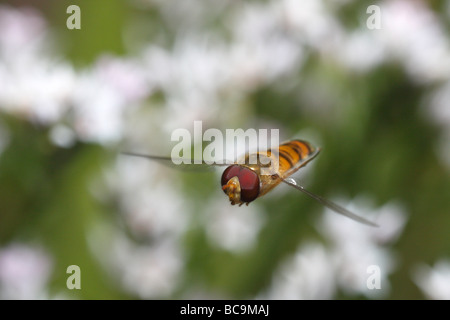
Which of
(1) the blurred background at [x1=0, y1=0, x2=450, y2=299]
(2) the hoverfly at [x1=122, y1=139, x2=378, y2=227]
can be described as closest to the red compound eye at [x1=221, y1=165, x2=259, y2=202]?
(2) the hoverfly at [x1=122, y1=139, x2=378, y2=227]

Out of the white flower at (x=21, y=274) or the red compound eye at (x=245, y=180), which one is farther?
the white flower at (x=21, y=274)

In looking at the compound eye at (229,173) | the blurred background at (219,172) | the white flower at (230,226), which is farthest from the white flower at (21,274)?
the compound eye at (229,173)

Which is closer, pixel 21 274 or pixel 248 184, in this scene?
pixel 248 184

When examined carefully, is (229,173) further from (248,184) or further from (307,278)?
(307,278)

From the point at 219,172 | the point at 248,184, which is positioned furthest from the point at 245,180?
the point at 219,172

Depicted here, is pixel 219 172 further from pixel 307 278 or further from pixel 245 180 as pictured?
pixel 245 180

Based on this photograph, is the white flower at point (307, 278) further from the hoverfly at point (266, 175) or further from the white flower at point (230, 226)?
the hoverfly at point (266, 175)

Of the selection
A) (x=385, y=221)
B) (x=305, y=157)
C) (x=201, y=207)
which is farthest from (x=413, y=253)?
(x=305, y=157)

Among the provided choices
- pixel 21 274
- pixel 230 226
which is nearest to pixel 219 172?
pixel 230 226
